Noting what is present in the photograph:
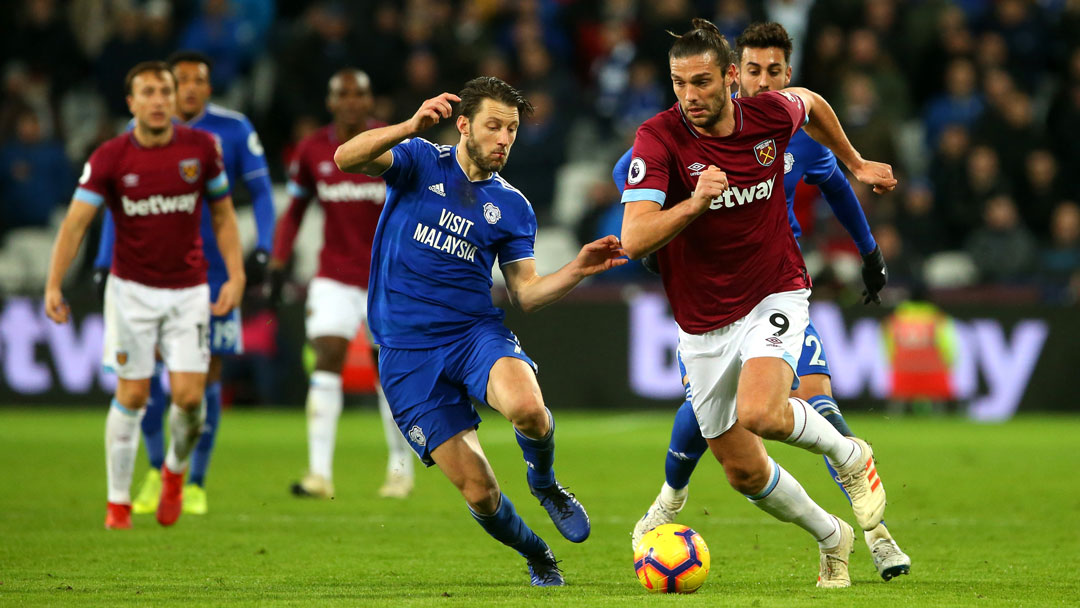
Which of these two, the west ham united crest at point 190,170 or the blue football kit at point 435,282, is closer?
the blue football kit at point 435,282

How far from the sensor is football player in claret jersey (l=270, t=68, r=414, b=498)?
10.1m

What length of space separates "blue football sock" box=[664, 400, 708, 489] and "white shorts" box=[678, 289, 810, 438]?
839 mm

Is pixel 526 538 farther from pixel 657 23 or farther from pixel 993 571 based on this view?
pixel 657 23

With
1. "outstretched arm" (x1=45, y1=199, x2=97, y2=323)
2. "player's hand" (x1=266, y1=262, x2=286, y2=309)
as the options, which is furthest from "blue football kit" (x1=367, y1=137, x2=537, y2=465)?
"player's hand" (x1=266, y1=262, x2=286, y2=309)

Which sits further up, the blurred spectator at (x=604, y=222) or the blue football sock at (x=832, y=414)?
the blue football sock at (x=832, y=414)

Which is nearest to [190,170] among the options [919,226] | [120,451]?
[120,451]

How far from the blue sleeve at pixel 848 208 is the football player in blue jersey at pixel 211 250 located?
12.8 ft

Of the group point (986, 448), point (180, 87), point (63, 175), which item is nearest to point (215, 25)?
point (63, 175)

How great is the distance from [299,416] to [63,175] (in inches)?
188

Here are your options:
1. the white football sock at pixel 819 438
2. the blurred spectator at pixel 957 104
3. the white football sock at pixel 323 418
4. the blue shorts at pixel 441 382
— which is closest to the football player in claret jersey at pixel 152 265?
the white football sock at pixel 323 418

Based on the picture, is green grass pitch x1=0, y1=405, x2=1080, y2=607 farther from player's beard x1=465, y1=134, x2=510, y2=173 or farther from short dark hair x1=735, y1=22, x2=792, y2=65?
short dark hair x1=735, y1=22, x2=792, y2=65

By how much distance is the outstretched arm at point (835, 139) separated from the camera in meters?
6.36

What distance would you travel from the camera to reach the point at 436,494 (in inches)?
409

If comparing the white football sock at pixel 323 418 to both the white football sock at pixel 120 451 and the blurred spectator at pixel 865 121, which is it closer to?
the white football sock at pixel 120 451
